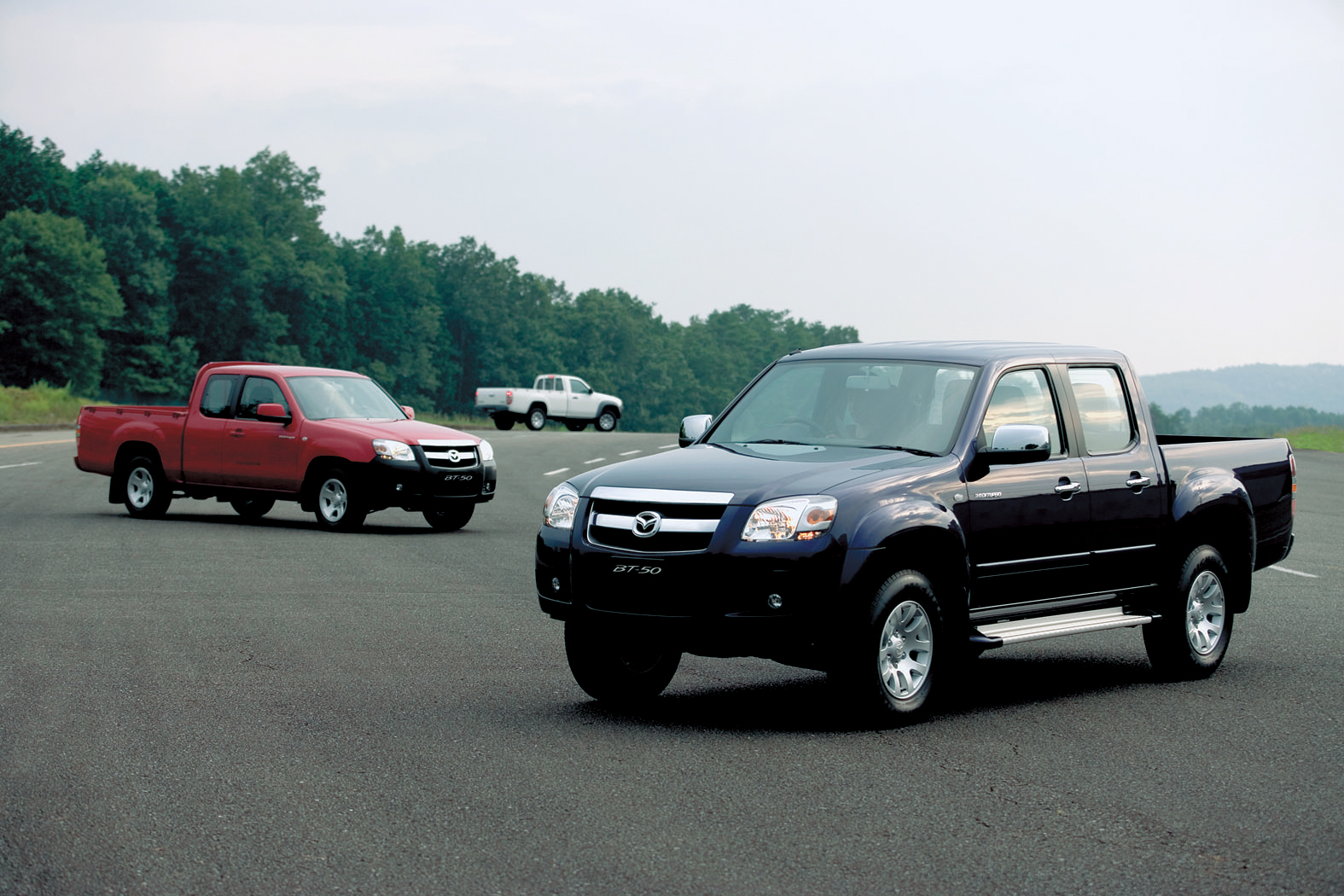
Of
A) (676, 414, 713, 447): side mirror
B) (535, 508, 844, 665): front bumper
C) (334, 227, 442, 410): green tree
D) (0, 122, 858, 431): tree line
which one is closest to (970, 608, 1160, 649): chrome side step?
(535, 508, 844, 665): front bumper

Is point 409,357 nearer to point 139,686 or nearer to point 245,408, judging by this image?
point 245,408

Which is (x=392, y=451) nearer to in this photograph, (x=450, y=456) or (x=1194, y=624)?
(x=450, y=456)

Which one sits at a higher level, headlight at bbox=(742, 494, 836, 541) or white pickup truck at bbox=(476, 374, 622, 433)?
headlight at bbox=(742, 494, 836, 541)

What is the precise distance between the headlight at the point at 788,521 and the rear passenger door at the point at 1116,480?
215cm

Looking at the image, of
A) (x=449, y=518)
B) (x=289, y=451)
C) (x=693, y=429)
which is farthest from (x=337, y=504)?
(x=693, y=429)

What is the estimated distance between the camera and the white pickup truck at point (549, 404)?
59.1m

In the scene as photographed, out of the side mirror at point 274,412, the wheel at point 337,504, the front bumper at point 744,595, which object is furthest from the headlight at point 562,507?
the side mirror at point 274,412

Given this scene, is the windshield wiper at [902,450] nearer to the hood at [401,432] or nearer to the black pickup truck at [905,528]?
the black pickup truck at [905,528]

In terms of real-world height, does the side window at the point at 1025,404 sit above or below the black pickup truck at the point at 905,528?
above

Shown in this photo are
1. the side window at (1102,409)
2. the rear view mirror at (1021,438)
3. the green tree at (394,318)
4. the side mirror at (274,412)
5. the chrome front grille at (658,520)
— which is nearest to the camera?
the chrome front grille at (658,520)

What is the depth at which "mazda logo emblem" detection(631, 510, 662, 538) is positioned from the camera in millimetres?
7344

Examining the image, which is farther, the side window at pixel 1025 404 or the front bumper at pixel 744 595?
the side window at pixel 1025 404

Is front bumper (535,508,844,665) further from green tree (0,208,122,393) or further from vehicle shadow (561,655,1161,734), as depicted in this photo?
green tree (0,208,122,393)

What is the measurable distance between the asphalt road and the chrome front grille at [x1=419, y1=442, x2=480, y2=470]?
6393mm
